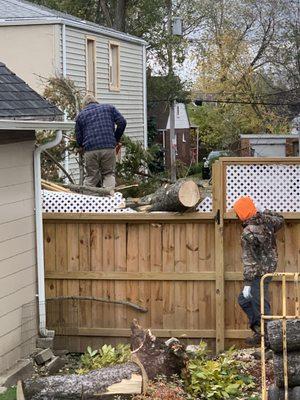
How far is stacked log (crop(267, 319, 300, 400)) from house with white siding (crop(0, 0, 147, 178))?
554 inches

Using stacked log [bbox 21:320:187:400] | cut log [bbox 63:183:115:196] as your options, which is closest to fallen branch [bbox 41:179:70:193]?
cut log [bbox 63:183:115:196]

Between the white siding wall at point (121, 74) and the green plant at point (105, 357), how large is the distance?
12.4 meters

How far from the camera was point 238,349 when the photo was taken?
9.47 metres

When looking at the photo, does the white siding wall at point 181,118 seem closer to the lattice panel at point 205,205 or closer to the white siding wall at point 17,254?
the lattice panel at point 205,205

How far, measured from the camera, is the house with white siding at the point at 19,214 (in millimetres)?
8250

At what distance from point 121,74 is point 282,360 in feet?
69.1

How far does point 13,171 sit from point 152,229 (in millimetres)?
1834

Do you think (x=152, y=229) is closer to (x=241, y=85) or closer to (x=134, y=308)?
(x=134, y=308)

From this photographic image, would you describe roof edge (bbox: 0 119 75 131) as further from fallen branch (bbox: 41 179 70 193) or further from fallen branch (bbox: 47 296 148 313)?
fallen branch (bbox: 47 296 148 313)

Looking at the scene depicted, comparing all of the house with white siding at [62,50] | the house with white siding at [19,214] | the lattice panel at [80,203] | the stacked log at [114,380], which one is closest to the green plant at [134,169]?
the lattice panel at [80,203]

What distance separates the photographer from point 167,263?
9516 mm

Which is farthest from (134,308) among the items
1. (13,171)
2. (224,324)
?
(13,171)

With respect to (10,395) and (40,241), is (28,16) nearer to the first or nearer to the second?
(40,241)

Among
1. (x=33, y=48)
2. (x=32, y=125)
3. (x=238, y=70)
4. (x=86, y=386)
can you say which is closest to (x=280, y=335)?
Result: (x=86, y=386)
